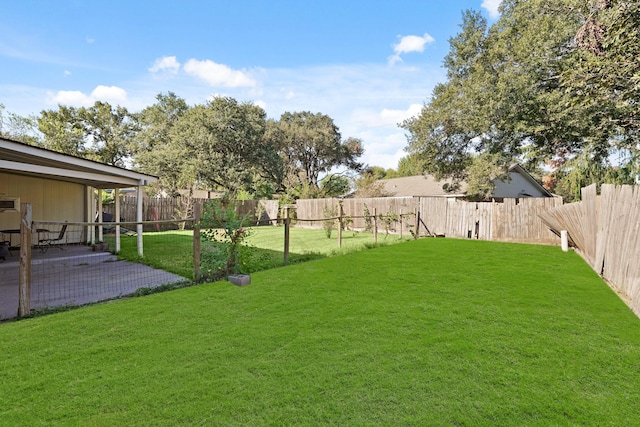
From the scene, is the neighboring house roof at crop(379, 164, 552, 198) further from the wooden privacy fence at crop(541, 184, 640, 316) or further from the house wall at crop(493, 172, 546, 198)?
the wooden privacy fence at crop(541, 184, 640, 316)

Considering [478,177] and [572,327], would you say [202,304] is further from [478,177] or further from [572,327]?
[478,177]

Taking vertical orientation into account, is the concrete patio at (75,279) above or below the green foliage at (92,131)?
below

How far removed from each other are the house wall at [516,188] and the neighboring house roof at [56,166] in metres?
19.4

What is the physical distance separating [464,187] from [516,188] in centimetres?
446

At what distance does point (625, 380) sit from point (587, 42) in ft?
26.4

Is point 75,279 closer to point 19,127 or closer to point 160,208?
point 160,208

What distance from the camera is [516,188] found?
21.4 meters

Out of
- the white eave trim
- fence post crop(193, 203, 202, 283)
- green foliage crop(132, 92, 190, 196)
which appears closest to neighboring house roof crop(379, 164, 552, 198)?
green foliage crop(132, 92, 190, 196)

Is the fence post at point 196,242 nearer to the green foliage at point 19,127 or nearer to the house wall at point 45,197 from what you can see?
the house wall at point 45,197

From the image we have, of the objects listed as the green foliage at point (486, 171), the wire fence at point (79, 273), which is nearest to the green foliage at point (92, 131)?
the wire fence at point (79, 273)

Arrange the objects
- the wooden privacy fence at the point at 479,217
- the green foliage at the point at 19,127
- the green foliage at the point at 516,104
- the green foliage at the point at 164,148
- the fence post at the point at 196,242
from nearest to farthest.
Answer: the fence post at the point at 196,242, the wooden privacy fence at the point at 479,217, the green foliage at the point at 516,104, the green foliage at the point at 164,148, the green foliage at the point at 19,127

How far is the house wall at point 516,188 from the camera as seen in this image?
66.1 feet

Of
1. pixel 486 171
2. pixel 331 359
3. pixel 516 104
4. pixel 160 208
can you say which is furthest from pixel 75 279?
pixel 486 171

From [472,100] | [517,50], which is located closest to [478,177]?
[472,100]
